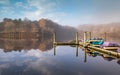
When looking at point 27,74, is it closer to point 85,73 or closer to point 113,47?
point 85,73

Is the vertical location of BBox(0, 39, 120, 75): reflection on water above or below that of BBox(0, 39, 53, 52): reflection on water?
below

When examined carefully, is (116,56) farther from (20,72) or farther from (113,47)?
(20,72)

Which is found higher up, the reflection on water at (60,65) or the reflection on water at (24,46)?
the reflection on water at (24,46)

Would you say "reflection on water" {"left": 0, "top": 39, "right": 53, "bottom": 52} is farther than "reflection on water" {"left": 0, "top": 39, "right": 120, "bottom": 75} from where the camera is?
Yes

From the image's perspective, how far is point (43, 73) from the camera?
661 inches

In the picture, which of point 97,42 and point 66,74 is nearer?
point 66,74

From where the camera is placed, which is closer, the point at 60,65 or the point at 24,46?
the point at 60,65

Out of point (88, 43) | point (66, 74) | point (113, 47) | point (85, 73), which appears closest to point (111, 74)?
point (85, 73)

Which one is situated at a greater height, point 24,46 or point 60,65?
point 24,46

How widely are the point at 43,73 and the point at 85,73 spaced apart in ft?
12.9

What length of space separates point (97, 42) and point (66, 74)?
28.5 metres

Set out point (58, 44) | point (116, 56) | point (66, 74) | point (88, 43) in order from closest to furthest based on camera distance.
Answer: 1. point (66, 74)
2. point (116, 56)
3. point (88, 43)
4. point (58, 44)

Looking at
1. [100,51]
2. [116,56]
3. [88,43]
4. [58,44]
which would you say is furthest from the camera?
[58,44]

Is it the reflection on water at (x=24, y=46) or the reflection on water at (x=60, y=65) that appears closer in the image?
the reflection on water at (x=60, y=65)
